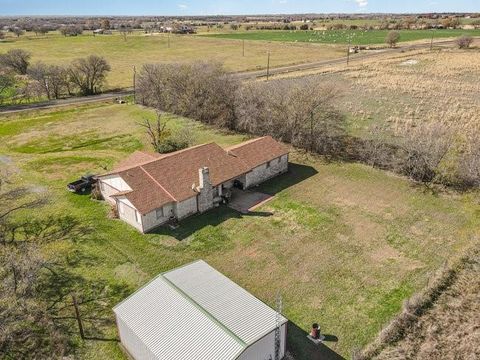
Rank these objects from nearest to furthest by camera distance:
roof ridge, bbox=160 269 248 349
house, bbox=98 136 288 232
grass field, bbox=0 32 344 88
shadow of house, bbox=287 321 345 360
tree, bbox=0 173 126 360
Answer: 1. roof ridge, bbox=160 269 248 349
2. shadow of house, bbox=287 321 345 360
3. tree, bbox=0 173 126 360
4. house, bbox=98 136 288 232
5. grass field, bbox=0 32 344 88

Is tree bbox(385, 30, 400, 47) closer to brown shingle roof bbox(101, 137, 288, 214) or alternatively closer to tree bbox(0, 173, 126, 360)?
brown shingle roof bbox(101, 137, 288, 214)

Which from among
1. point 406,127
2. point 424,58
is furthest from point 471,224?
point 424,58

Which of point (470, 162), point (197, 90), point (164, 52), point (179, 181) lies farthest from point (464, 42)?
point (179, 181)

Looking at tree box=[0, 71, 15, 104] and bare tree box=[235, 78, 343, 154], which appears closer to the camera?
bare tree box=[235, 78, 343, 154]

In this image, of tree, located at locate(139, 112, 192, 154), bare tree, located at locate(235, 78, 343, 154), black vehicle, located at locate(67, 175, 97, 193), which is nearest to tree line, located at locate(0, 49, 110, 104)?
tree, located at locate(139, 112, 192, 154)

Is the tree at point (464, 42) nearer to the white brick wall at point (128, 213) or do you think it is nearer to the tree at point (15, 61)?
the tree at point (15, 61)

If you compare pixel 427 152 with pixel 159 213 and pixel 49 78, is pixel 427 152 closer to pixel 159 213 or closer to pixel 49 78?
pixel 159 213

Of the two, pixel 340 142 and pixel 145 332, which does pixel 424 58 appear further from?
pixel 145 332
